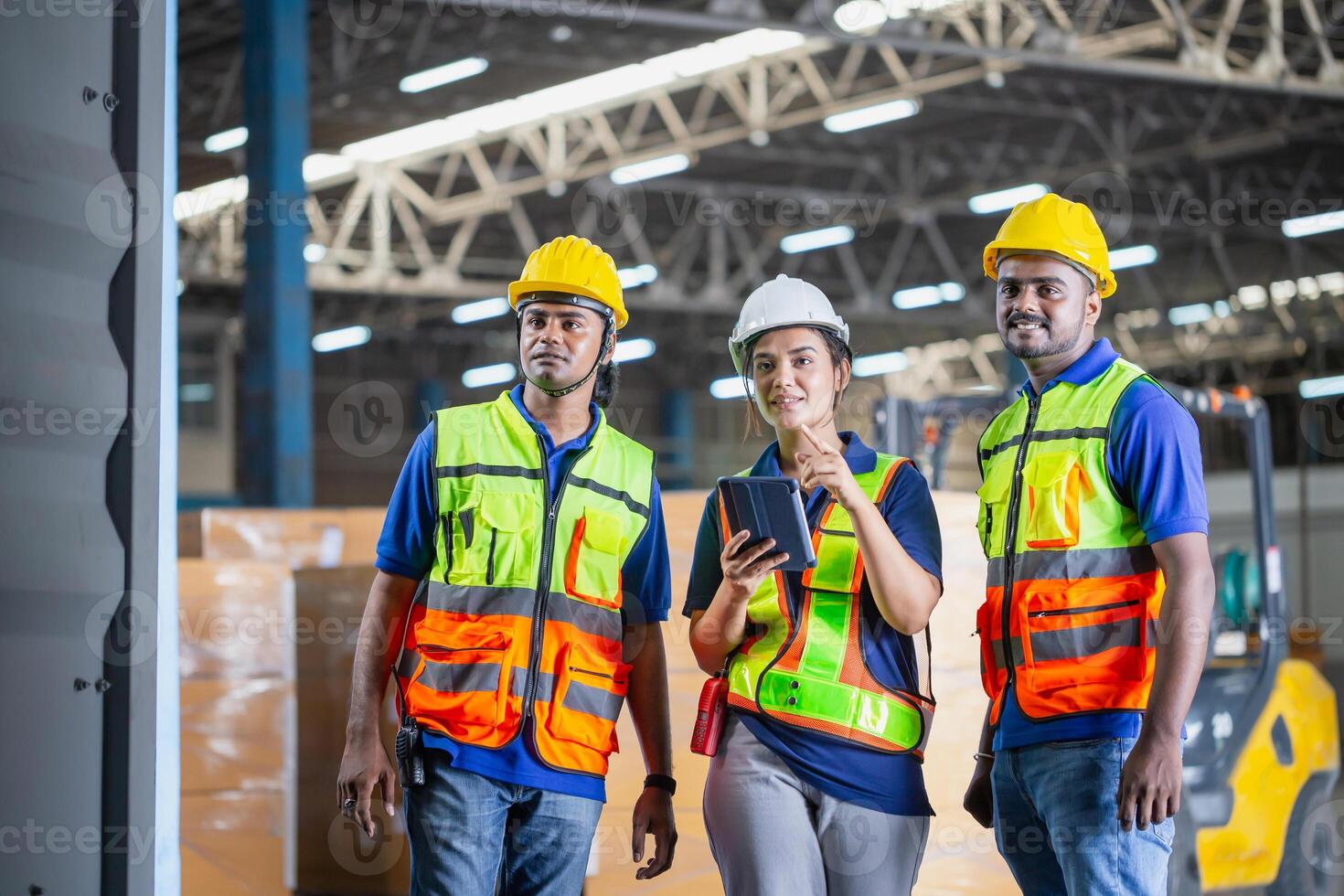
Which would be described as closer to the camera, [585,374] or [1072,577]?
[1072,577]

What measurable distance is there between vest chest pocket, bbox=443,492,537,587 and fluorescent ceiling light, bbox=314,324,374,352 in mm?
24366

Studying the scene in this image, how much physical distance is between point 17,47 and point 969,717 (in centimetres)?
336

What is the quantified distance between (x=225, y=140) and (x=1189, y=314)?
16736 mm

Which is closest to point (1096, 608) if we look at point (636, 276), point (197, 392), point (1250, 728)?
point (1250, 728)

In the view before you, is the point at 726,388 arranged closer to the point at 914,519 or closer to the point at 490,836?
the point at 914,519

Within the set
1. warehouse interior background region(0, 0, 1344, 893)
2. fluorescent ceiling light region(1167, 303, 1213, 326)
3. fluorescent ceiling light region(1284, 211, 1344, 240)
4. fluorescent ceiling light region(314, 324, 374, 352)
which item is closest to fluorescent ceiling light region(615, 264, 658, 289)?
warehouse interior background region(0, 0, 1344, 893)

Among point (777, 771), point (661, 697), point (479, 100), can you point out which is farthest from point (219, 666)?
point (479, 100)

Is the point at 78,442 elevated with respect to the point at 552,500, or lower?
elevated

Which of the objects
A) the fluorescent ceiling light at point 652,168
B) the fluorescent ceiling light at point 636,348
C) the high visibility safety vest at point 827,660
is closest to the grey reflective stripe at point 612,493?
the high visibility safety vest at point 827,660

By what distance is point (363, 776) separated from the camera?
2.89 metres

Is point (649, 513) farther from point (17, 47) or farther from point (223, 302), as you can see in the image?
point (223, 302)

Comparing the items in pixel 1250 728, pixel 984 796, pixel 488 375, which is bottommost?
pixel 1250 728

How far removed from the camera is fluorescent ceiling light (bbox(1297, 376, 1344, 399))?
81.3 ft

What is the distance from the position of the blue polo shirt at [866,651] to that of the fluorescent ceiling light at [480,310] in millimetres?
22163
